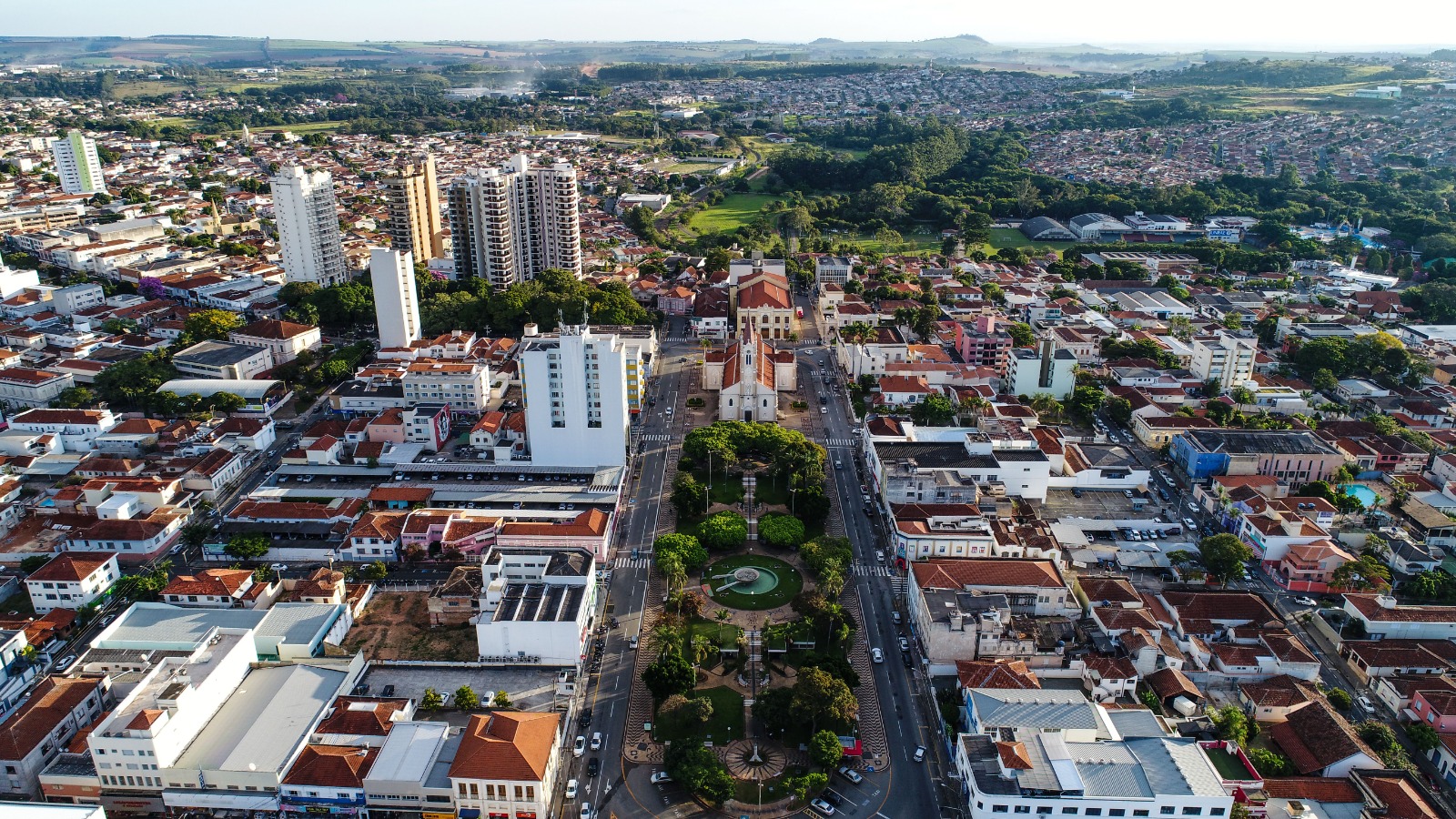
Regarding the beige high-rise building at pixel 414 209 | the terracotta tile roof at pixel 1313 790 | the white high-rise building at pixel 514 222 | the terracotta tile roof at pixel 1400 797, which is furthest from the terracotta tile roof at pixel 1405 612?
the beige high-rise building at pixel 414 209

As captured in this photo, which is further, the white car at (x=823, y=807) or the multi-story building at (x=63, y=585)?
the multi-story building at (x=63, y=585)

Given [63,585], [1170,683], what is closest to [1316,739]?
[1170,683]

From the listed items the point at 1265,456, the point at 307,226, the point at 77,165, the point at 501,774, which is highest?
the point at 77,165

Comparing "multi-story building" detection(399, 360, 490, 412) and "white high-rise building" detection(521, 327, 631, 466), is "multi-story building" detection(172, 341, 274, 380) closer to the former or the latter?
"multi-story building" detection(399, 360, 490, 412)

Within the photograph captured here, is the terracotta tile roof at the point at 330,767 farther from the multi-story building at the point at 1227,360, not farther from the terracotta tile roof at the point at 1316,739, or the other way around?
the multi-story building at the point at 1227,360

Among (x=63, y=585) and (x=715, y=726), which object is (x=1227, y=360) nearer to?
(x=715, y=726)
